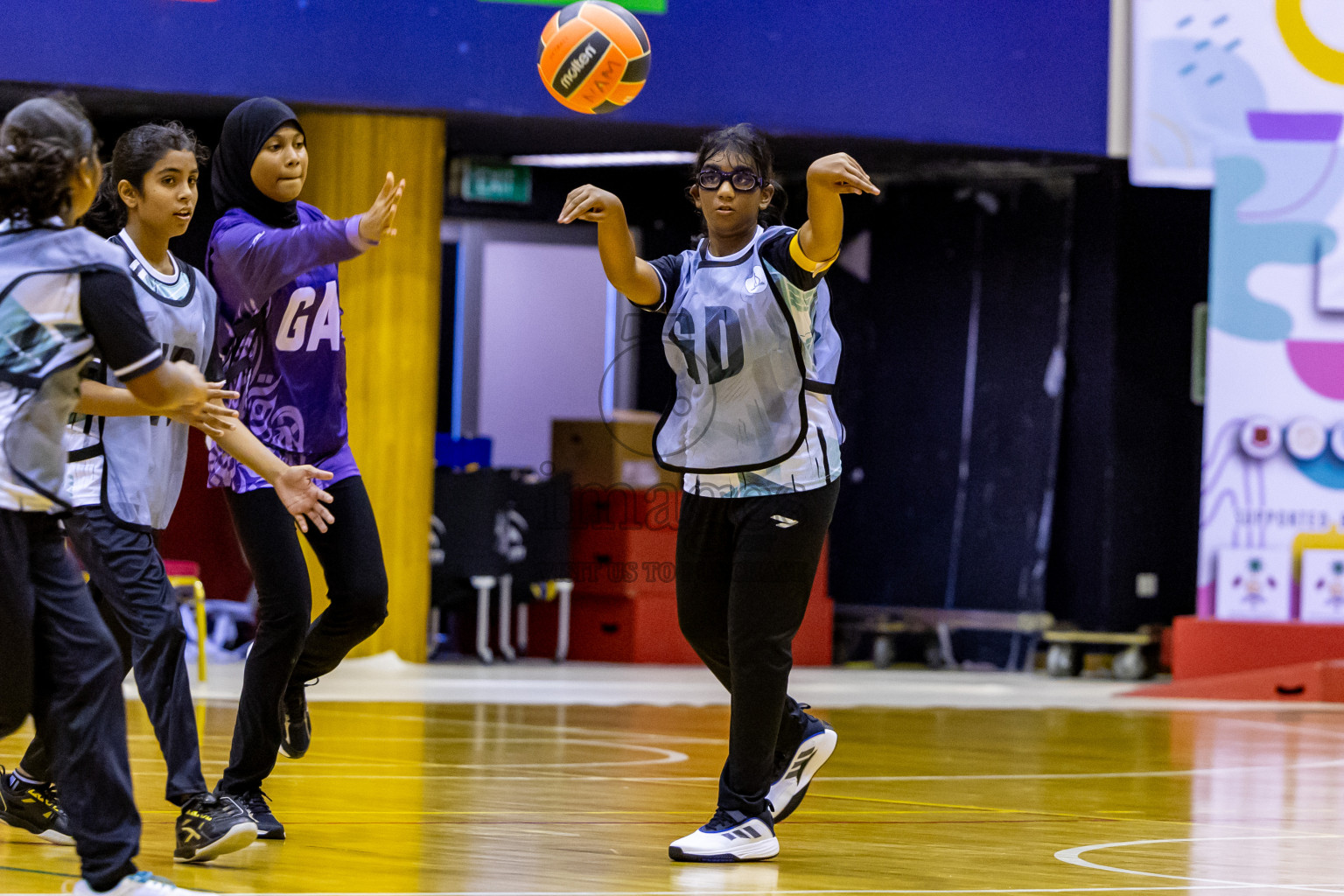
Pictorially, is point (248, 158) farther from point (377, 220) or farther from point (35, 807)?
point (35, 807)

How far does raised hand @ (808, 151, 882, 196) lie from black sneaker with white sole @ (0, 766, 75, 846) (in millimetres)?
2232

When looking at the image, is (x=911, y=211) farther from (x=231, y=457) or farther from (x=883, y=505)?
(x=231, y=457)

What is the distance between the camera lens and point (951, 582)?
481 inches

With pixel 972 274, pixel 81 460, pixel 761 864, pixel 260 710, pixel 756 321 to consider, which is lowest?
pixel 761 864

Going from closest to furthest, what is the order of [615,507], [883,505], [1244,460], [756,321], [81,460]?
[81,460]
[756,321]
[1244,460]
[615,507]
[883,505]

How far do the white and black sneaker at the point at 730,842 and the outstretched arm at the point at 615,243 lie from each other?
47.7 inches

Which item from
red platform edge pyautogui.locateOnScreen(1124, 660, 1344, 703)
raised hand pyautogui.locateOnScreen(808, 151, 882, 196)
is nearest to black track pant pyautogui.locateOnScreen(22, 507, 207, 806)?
raised hand pyautogui.locateOnScreen(808, 151, 882, 196)

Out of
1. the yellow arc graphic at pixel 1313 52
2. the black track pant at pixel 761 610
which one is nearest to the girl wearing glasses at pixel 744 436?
the black track pant at pixel 761 610

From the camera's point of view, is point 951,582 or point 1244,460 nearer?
point 1244,460

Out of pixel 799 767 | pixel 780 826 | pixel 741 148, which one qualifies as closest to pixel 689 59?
pixel 741 148

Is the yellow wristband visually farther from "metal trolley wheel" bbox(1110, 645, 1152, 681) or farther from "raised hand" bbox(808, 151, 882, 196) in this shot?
"metal trolley wheel" bbox(1110, 645, 1152, 681)

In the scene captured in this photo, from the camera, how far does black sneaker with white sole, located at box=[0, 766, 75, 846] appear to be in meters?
4.07

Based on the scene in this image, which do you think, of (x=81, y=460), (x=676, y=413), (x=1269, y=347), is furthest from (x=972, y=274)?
(x=81, y=460)

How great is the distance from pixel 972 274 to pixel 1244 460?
99.9 inches
